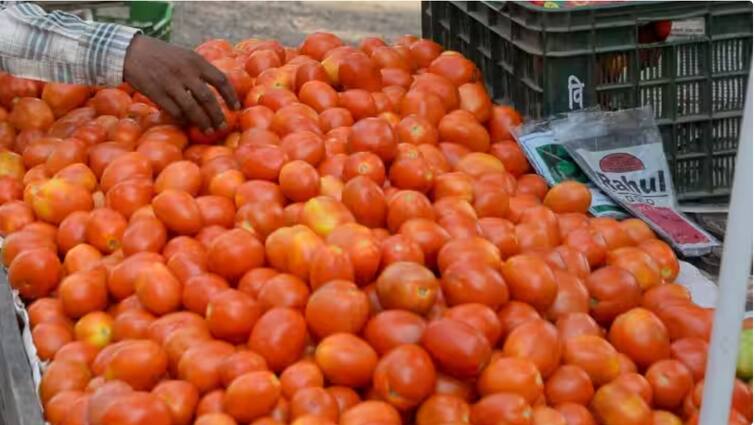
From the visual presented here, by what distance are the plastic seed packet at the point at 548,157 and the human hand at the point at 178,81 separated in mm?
761

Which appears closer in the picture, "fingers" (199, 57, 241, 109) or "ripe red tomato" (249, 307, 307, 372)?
"ripe red tomato" (249, 307, 307, 372)

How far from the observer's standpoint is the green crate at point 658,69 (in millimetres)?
2541

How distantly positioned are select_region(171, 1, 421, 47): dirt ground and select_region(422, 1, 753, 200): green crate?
4098 mm

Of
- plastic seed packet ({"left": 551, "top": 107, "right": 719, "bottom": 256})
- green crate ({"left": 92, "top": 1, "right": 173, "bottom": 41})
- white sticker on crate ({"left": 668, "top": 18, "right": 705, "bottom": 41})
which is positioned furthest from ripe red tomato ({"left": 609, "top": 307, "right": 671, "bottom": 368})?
green crate ({"left": 92, "top": 1, "right": 173, "bottom": 41})

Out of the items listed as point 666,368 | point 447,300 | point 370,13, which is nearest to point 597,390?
point 666,368

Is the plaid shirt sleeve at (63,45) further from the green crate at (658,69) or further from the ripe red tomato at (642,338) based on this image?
the ripe red tomato at (642,338)

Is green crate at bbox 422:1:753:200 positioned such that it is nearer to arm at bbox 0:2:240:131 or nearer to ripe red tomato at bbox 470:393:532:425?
arm at bbox 0:2:240:131

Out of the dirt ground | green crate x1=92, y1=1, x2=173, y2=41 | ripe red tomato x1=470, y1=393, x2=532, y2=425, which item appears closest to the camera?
ripe red tomato x1=470, y1=393, x2=532, y2=425

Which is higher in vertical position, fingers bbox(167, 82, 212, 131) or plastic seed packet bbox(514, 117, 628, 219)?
fingers bbox(167, 82, 212, 131)

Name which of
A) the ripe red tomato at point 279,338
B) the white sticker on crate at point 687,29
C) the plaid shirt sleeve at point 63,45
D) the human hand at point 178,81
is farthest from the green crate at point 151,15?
the ripe red tomato at point 279,338

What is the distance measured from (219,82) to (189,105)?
0.12 meters

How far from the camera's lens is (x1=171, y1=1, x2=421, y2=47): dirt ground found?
22.4ft

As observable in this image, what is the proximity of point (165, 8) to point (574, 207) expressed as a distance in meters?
2.59

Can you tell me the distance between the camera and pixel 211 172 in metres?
2.37
